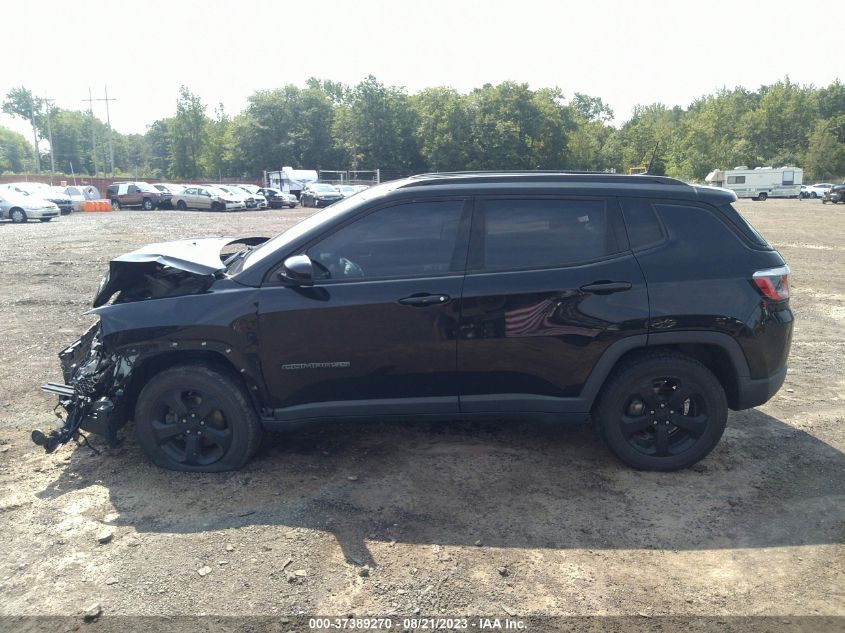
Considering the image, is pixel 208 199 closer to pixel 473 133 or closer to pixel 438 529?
pixel 473 133

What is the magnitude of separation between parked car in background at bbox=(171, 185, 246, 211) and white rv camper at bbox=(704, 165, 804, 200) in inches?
1569

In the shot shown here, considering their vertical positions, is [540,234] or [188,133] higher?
[188,133]

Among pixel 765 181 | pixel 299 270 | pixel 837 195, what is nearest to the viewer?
pixel 299 270

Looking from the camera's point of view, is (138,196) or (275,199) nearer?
(138,196)

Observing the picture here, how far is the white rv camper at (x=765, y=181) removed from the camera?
53750 mm

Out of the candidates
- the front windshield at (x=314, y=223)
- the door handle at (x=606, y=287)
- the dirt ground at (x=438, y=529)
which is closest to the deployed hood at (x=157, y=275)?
the front windshield at (x=314, y=223)

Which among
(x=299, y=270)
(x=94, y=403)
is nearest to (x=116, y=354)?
(x=94, y=403)

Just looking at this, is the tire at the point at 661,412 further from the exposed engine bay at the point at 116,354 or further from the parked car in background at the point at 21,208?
the parked car in background at the point at 21,208

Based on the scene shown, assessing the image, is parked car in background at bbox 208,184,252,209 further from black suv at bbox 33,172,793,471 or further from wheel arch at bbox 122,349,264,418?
black suv at bbox 33,172,793,471

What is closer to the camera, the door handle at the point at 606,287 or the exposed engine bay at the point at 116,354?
the door handle at the point at 606,287

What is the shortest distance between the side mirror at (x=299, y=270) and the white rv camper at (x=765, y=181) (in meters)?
57.1

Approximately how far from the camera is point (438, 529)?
11.6 feet

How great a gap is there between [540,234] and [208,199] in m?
36.1

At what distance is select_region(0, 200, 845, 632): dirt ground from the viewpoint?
116 inches
